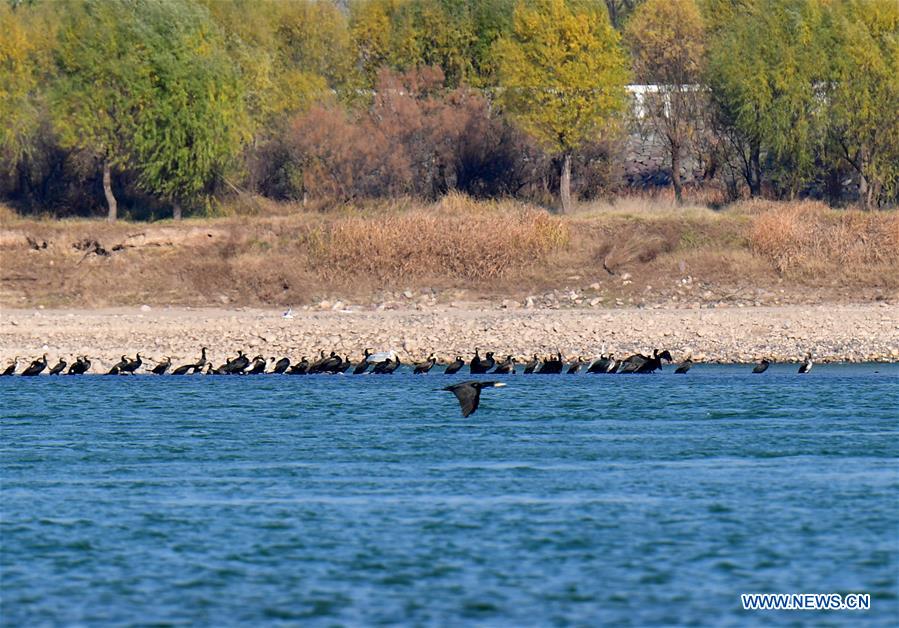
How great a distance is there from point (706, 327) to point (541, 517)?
17.7 m

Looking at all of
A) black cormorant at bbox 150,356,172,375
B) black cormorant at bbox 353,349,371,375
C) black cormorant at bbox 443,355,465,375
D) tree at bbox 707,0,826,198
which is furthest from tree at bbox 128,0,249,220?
black cormorant at bbox 443,355,465,375

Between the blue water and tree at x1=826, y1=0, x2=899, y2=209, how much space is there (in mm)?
22064

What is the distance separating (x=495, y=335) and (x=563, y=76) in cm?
1893

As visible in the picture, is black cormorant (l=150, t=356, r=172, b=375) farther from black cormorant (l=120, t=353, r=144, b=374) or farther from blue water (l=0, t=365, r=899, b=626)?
blue water (l=0, t=365, r=899, b=626)

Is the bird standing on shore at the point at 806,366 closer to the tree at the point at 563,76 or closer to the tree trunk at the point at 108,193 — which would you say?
the tree at the point at 563,76

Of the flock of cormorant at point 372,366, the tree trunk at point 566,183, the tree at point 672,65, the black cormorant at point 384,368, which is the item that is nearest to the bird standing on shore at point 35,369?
the flock of cormorant at point 372,366

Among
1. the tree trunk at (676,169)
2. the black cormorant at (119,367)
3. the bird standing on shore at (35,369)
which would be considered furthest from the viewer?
the tree trunk at (676,169)

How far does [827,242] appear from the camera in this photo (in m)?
42.2

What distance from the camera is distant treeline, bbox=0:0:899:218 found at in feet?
161

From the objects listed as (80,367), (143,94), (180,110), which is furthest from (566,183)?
(80,367)

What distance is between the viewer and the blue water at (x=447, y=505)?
14.2 metres

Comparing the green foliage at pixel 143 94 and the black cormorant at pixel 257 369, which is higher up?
the green foliage at pixel 143 94

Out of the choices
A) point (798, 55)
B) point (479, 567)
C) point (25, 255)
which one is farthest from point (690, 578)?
point (798, 55)

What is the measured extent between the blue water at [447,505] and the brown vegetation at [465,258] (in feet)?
39.2
